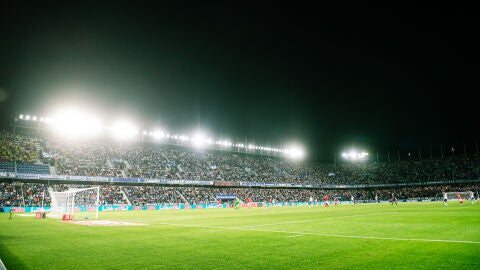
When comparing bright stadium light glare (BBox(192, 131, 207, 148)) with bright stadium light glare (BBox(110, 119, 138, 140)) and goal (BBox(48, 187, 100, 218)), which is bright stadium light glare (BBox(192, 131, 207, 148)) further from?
goal (BBox(48, 187, 100, 218))

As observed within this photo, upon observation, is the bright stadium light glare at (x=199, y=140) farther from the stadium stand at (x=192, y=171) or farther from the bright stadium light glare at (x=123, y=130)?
the bright stadium light glare at (x=123, y=130)

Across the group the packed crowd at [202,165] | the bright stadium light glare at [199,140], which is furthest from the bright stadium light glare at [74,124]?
the bright stadium light glare at [199,140]

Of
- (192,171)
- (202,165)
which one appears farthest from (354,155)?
(192,171)

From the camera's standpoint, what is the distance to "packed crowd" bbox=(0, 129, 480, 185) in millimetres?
55062

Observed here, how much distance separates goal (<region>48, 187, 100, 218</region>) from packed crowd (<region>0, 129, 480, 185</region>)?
7838mm

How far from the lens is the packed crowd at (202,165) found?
55062 millimetres

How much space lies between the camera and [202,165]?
76.6 metres

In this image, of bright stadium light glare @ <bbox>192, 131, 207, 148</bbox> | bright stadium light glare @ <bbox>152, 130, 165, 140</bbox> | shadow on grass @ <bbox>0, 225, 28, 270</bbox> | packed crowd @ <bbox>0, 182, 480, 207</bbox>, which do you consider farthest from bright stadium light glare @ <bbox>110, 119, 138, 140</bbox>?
shadow on grass @ <bbox>0, 225, 28, 270</bbox>

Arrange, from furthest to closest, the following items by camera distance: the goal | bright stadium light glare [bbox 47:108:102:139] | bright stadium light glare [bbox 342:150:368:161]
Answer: bright stadium light glare [bbox 342:150:368:161] → bright stadium light glare [bbox 47:108:102:139] → the goal

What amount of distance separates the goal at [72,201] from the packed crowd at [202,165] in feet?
25.7

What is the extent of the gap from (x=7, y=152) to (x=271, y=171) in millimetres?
60146

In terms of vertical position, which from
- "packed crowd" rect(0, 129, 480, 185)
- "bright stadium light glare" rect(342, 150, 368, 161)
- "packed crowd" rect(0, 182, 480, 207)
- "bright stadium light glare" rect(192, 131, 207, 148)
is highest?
"bright stadium light glare" rect(192, 131, 207, 148)

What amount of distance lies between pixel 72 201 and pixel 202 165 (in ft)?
164

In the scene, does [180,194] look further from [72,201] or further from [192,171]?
[72,201]
